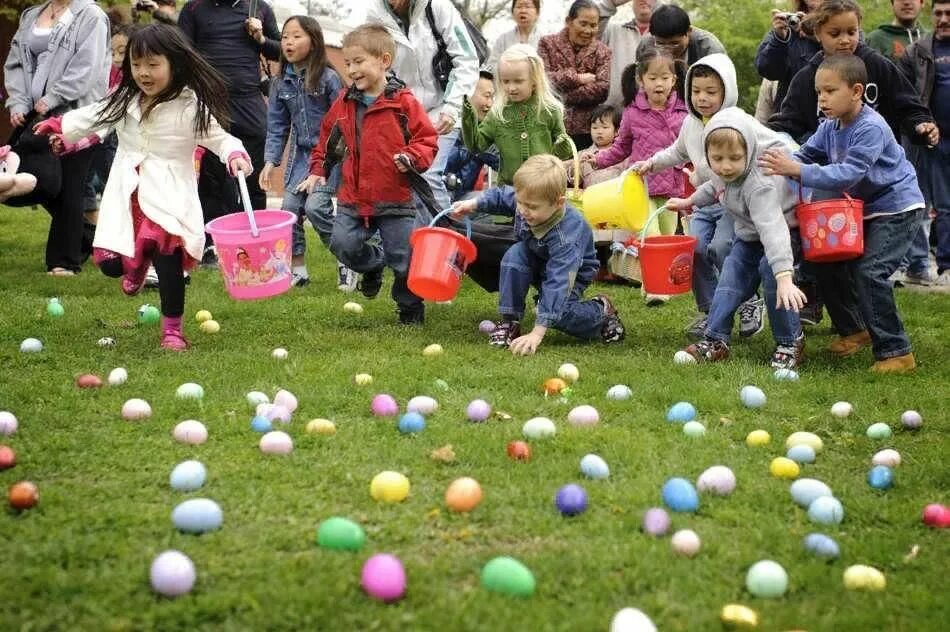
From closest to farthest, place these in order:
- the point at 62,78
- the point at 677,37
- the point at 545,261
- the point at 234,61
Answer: the point at 545,261
the point at 677,37
the point at 62,78
the point at 234,61

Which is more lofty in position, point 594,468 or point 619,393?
point 594,468

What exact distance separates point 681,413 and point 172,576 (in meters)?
2.40

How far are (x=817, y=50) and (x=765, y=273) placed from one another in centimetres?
237

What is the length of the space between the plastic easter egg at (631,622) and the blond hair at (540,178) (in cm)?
329

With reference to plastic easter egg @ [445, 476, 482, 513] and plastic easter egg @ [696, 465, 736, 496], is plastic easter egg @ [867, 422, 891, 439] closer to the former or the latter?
plastic easter egg @ [696, 465, 736, 496]

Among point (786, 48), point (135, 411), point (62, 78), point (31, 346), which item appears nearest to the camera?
point (135, 411)

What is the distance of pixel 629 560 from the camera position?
3061 mm

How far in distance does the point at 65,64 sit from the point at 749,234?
533 centimetres

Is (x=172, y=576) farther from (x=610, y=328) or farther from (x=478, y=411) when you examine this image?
(x=610, y=328)

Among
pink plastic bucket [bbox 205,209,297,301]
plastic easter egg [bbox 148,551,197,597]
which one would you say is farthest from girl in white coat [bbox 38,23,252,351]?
plastic easter egg [bbox 148,551,197,597]

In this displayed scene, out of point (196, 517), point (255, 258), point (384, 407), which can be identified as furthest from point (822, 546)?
point (255, 258)

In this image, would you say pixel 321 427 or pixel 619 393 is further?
pixel 619 393

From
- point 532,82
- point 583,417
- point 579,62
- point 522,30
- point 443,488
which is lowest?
point 583,417

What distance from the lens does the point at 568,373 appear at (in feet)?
17.1
